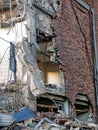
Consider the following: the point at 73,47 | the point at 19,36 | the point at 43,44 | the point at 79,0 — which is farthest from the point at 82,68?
the point at 19,36

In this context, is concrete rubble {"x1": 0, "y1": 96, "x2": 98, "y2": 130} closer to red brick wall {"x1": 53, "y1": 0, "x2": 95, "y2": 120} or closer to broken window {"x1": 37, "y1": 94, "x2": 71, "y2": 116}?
broken window {"x1": 37, "y1": 94, "x2": 71, "y2": 116}

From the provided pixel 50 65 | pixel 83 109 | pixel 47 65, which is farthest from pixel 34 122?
pixel 47 65

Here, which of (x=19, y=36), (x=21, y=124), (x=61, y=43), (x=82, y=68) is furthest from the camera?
(x=82, y=68)

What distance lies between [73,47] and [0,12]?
367cm

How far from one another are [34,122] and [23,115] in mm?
541

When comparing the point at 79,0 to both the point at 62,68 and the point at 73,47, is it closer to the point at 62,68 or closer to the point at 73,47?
the point at 73,47

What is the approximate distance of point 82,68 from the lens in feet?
51.9

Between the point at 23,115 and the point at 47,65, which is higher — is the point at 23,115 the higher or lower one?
the lower one

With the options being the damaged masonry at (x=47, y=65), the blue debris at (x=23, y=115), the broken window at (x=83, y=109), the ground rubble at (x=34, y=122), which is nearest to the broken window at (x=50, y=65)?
the damaged masonry at (x=47, y=65)

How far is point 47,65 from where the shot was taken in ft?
53.6

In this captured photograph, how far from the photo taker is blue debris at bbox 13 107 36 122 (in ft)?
33.0

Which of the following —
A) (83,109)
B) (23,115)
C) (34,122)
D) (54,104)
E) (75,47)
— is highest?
(75,47)

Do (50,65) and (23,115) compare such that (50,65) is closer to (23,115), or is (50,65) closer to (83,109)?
(83,109)

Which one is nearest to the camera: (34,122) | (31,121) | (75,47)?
(31,121)
